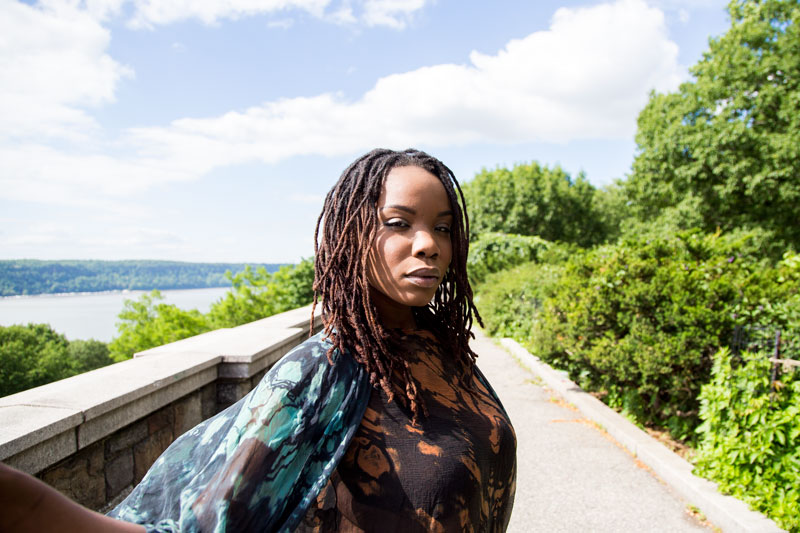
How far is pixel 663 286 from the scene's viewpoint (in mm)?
6160

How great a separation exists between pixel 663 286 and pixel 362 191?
18.3ft

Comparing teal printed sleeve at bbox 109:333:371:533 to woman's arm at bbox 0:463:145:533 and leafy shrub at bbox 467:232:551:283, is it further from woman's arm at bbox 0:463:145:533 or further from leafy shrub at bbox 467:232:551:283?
leafy shrub at bbox 467:232:551:283

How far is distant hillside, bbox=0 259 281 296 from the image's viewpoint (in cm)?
1124

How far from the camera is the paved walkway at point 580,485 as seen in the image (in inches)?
163

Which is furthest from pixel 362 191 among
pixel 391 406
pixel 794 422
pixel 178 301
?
pixel 178 301

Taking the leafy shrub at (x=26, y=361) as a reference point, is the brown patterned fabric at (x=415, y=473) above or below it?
above

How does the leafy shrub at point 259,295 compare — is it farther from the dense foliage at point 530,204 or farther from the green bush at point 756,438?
the dense foliage at point 530,204

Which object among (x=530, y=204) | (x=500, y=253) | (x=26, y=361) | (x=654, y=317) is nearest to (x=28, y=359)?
(x=26, y=361)

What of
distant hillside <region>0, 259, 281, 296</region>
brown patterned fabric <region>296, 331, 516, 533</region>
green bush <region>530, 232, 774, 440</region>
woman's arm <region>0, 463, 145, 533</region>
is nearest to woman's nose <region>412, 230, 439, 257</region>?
brown patterned fabric <region>296, 331, 516, 533</region>

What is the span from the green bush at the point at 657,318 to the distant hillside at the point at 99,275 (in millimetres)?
9014

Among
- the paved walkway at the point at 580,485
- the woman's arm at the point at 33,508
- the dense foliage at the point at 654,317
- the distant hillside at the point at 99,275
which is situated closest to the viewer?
the woman's arm at the point at 33,508

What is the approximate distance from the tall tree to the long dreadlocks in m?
19.7

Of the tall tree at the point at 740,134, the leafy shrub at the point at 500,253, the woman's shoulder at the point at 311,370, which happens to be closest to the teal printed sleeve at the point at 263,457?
the woman's shoulder at the point at 311,370

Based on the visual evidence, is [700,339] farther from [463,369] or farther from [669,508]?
[463,369]
